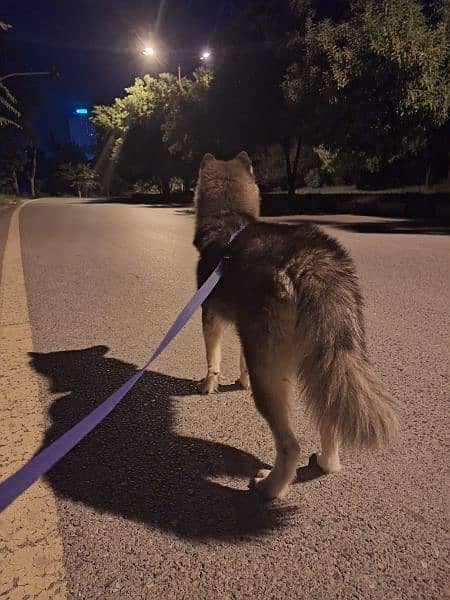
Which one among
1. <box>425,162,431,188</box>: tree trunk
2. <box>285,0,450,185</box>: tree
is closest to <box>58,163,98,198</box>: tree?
<box>425,162,431,188</box>: tree trunk

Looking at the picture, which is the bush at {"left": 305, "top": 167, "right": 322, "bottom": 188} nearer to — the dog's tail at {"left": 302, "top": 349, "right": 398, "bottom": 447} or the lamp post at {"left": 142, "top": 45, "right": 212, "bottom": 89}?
the lamp post at {"left": 142, "top": 45, "right": 212, "bottom": 89}

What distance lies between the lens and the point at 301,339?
1.85m

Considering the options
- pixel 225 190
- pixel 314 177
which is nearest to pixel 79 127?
pixel 314 177

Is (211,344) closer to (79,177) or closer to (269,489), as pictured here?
(269,489)

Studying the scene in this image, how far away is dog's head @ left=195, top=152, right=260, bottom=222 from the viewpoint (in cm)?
321

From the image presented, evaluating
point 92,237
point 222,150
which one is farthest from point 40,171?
point 92,237

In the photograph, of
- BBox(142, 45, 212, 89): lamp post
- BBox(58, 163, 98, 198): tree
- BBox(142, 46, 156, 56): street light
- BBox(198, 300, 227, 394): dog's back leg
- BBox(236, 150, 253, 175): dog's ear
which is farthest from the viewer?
BBox(58, 163, 98, 198): tree

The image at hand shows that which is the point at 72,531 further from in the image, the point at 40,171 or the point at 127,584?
the point at 40,171

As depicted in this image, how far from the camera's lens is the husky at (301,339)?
5.59 feet

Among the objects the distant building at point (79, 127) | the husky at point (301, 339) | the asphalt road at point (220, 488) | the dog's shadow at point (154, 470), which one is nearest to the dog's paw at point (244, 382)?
the asphalt road at point (220, 488)

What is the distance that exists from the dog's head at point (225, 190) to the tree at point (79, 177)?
319ft

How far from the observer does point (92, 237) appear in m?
12.1

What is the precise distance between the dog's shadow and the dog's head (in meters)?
1.34

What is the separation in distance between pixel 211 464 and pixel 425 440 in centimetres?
120
